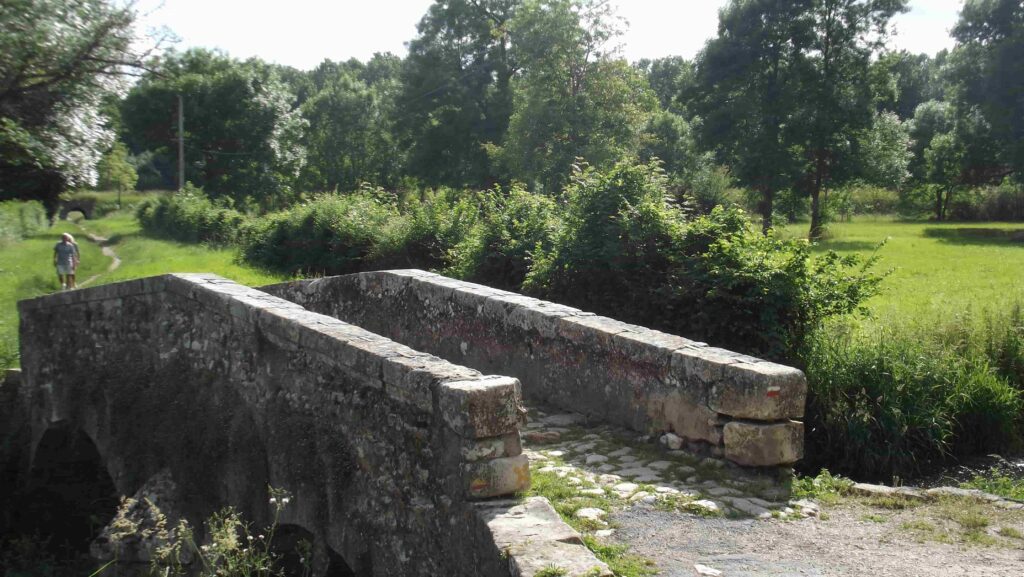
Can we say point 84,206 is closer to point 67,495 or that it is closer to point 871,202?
point 871,202

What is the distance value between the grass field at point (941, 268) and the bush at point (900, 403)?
0.82 metres

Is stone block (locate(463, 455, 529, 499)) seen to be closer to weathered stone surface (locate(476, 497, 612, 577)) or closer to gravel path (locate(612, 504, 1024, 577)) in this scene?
weathered stone surface (locate(476, 497, 612, 577))

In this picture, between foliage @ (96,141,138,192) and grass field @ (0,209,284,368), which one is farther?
foliage @ (96,141,138,192)

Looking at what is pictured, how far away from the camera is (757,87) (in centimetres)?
2931

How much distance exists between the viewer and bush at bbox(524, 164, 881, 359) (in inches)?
334

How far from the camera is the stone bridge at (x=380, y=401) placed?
4578mm

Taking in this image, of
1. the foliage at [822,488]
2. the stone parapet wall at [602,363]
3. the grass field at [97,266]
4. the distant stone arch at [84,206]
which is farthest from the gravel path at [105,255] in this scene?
the distant stone arch at [84,206]

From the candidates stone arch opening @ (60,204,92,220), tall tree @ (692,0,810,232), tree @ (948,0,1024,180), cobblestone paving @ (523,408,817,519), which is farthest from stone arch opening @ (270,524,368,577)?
stone arch opening @ (60,204,92,220)

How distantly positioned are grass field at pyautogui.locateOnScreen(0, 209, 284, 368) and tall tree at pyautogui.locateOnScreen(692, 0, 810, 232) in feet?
57.4

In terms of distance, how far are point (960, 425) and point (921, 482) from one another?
1271 mm

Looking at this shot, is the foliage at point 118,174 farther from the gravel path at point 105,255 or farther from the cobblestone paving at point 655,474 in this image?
the cobblestone paving at point 655,474

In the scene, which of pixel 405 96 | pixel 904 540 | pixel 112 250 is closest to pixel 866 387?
pixel 904 540

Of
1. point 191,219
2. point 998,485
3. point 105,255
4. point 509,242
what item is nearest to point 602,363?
point 998,485

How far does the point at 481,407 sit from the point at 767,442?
7.10 ft
